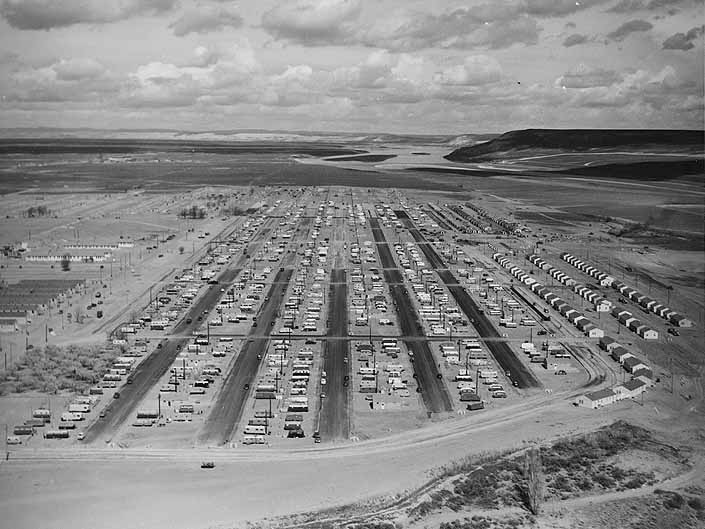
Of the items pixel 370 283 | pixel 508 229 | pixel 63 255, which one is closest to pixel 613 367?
pixel 370 283

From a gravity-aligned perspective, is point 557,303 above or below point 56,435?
above

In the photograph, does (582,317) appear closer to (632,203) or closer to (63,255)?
(63,255)

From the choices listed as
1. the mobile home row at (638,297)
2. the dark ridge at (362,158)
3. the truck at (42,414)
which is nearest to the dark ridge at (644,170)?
the mobile home row at (638,297)

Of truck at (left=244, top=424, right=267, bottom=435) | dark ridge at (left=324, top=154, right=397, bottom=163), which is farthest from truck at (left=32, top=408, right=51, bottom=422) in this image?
dark ridge at (left=324, top=154, right=397, bottom=163)

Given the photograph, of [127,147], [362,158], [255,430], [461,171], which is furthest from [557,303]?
[362,158]

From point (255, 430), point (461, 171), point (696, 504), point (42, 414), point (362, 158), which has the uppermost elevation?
point (362, 158)

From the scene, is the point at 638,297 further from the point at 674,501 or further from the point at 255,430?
the point at 255,430
